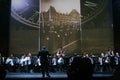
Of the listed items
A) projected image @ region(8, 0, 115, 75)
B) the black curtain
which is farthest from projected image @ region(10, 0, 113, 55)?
the black curtain

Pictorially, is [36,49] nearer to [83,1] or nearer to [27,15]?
[27,15]

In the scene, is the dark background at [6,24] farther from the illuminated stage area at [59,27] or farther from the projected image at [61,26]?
the projected image at [61,26]

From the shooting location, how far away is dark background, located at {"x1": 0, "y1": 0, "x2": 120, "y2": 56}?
19.2m

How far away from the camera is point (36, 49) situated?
19.3 metres

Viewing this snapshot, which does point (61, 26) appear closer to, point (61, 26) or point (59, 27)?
point (61, 26)

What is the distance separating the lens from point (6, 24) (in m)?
19.5

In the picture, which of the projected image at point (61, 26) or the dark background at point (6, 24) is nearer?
the dark background at point (6, 24)

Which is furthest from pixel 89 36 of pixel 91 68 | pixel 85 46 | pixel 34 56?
pixel 91 68

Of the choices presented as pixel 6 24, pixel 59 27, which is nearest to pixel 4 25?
pixel 6 24

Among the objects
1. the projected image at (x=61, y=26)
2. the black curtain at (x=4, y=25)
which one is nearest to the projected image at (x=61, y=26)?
the projected image at (x=61, y=26)

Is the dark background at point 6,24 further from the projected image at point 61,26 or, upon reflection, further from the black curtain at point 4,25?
the projected image at point 61,26

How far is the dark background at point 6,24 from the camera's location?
63.1 ft

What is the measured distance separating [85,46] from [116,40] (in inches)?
91.1

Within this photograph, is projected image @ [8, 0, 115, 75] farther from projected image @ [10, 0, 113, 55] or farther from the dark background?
the dark background
